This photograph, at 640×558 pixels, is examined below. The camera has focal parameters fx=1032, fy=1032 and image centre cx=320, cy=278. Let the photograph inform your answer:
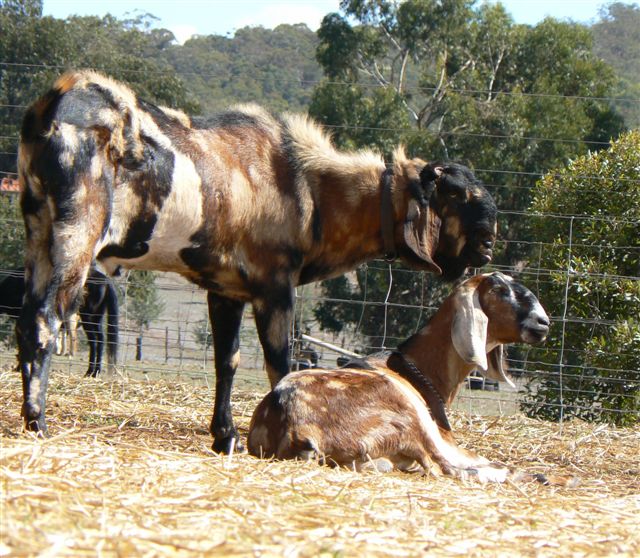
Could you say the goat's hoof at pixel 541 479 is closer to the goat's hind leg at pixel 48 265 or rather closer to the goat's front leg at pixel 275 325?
the goat's front leg at pixel 275 325

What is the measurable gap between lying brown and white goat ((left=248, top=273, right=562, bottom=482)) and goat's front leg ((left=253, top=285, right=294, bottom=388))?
0.49 metres

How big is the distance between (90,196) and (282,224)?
4.36 feet

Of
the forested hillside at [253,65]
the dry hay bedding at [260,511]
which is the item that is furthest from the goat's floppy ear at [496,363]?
the forested hillside at [253,65]

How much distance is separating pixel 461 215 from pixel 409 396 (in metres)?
1.52

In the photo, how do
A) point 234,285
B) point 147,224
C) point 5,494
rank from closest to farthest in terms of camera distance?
point 5,494 → point 147,224 → point 234,285

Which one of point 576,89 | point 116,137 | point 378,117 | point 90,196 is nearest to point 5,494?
point 90,196

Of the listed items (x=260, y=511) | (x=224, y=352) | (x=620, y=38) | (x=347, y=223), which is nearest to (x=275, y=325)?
(x=224, y=352)

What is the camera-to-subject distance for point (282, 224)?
6.16m

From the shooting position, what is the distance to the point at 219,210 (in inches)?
231

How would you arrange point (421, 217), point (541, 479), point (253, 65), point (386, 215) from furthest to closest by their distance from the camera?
point (253, 65)
point (421, 217)
point (386, 215)
point (541, 479)

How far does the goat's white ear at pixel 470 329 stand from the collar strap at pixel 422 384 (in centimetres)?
27

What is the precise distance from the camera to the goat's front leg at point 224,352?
21.7 ft

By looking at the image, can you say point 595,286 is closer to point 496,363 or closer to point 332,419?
point 496,363

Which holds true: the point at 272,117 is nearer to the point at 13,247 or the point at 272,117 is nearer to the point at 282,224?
the point at 282,224
